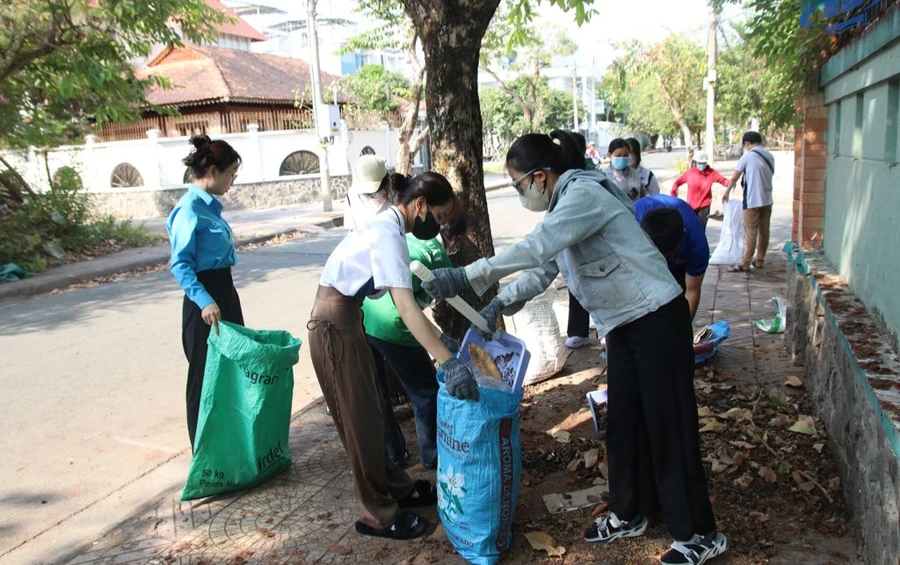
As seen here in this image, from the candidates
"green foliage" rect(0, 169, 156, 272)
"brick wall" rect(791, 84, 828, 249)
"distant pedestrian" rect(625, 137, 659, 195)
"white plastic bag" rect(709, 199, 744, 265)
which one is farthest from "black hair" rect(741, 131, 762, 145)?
"green foliage" rect(0, 169, 156, 272)

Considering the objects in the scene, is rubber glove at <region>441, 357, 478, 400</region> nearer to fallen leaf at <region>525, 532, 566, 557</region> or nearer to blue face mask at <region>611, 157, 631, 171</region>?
fallen leaf at <region>525, 532, 566, 557</region>

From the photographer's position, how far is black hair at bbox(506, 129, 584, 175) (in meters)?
2.87

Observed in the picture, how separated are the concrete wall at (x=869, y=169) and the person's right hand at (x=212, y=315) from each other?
2.98m

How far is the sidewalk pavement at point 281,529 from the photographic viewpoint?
3039 millimetres

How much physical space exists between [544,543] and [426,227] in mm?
1398

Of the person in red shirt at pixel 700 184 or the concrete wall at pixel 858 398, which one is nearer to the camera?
the concrete wall at pixel 858 398

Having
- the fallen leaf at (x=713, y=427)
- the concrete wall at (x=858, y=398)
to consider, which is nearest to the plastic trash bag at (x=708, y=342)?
the concrete wall at (x=858, y=398)

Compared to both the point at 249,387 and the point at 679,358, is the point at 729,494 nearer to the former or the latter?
the point at 679,358

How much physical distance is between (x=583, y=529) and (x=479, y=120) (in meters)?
2.55

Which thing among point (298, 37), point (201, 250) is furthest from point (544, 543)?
point (298, 37)

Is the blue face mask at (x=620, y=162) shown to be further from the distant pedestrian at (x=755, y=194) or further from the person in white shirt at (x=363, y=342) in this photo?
the person in white shirt at (x=363, y=342)

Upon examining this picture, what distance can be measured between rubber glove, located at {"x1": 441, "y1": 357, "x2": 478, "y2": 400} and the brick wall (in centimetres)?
382

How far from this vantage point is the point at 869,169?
12.0 feet

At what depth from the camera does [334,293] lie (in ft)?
9.82
